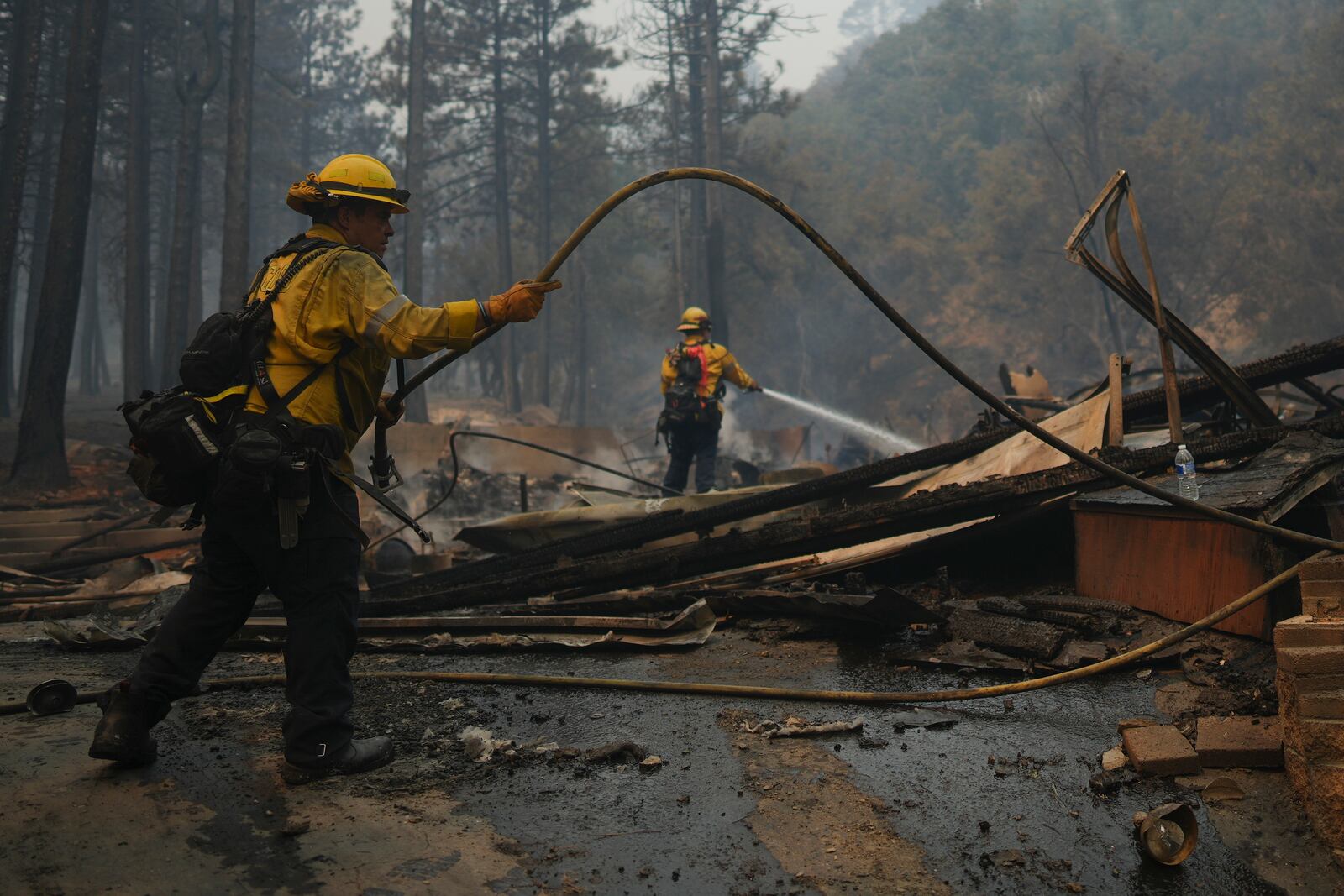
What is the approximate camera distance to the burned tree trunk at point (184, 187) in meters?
19.6

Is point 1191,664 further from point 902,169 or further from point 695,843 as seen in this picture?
point 902,169

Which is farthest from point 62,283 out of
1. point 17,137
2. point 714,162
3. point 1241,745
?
point 714,162

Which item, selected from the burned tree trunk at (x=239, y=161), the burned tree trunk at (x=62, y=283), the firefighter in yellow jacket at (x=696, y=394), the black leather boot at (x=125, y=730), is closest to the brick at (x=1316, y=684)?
the black leather boot at (x=125, y=730)

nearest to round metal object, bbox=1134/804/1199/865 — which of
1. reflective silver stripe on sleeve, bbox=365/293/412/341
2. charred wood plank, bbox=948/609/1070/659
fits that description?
charred wood plank, bbox=948/609/1070/659

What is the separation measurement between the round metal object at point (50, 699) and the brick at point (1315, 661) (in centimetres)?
417

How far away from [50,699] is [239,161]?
53.0 ft

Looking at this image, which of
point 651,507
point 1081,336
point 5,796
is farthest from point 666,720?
point 1081,336

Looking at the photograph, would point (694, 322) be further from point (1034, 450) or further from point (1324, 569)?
point (1324, 569)

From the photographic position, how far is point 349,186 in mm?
3438

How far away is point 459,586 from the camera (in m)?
6.29

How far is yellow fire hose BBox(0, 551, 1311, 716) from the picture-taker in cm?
343

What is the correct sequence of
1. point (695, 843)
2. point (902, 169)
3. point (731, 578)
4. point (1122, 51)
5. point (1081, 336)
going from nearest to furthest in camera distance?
1. point (695, 843)
2. point (731, 578)
3. point (1081, 336)
4. point (1122, 51)
5. point (902, 169)

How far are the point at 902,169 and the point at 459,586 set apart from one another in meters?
47.6

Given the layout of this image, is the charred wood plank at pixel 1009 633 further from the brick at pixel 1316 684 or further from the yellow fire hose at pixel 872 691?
the brick at pixel 1316 684
